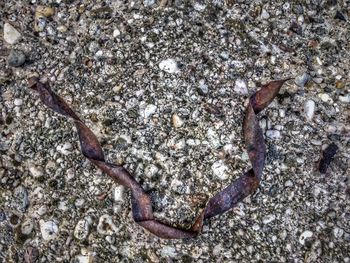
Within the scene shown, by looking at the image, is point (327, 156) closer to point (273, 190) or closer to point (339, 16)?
point (273, 190)

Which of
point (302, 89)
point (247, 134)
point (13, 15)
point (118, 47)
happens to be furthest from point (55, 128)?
point (302, 89)

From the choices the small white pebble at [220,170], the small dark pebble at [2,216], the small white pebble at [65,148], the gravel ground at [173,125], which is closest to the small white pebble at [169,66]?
the gravel ground at [173,125]

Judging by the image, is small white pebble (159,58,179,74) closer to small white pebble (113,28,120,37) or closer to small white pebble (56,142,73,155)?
small white pebble (113,28,120,37)

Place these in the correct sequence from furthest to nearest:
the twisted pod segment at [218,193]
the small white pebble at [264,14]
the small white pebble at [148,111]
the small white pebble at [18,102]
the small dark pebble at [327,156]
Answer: the small white pebble at [264,14] → the small white pebble at [18,102] → the small white pebble at [148,111] → the small dark pebble at [327,156] → the twisted pod segment at [218,193]

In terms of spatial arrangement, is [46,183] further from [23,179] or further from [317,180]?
[317,180]

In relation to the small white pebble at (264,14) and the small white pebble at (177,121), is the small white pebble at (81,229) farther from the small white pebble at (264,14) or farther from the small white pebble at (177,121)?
the small white pebble at (264,14)

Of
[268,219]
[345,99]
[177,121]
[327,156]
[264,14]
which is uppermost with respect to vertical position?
[264,14]

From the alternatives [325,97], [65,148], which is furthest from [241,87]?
[65,148]
